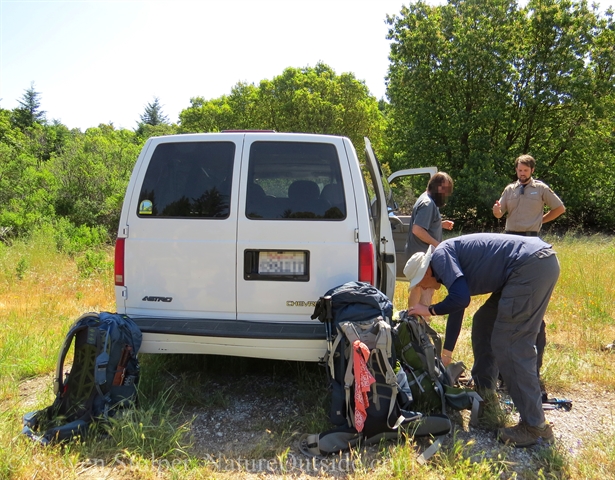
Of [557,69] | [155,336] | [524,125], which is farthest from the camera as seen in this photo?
[524,125]

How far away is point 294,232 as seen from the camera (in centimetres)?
343

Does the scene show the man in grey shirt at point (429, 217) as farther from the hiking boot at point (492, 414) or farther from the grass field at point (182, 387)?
the hiking boot at point (492, 414)

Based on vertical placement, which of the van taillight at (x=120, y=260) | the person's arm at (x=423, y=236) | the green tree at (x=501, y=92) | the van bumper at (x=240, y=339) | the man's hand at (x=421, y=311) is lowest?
the van bumper at (x=240, y=339)

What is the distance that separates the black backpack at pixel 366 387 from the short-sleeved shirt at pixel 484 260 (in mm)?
525

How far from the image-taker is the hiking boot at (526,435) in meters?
3.05

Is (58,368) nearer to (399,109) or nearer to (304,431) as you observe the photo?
(304,431)

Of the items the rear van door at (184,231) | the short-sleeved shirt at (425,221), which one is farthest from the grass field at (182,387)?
the short-sleeved shirt at (425,221)

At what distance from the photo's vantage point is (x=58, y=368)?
10.5 feet

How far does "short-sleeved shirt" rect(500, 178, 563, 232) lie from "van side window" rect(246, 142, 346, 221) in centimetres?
248

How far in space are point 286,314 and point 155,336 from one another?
39.0 inches

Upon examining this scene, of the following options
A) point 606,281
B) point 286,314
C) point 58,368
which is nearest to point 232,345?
point 286,314

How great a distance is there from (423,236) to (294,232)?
162 cm

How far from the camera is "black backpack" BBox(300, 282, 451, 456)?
2.91 metres

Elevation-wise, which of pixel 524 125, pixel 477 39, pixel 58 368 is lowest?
pixel 58 368
